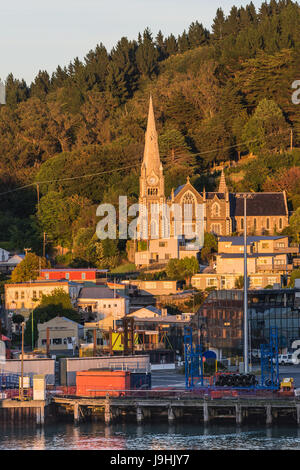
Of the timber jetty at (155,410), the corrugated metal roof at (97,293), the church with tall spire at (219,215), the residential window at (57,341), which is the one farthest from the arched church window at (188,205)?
the timber jetty at (155,410)

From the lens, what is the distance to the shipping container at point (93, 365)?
→ 216 feet

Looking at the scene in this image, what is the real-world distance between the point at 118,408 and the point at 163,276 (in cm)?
4605

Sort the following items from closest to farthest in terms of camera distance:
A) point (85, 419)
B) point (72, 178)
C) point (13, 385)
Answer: point (85, 419) → point (13, 385) → point (72, 178)

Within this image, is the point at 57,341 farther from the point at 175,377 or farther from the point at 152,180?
the point at 152,180

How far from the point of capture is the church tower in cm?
11606

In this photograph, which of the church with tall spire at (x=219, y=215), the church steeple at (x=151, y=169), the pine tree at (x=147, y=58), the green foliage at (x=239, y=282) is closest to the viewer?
the green foliage at (x=239, y=282)

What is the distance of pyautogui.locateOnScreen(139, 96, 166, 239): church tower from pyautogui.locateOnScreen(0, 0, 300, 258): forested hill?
2364 mm

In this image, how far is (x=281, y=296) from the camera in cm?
8362

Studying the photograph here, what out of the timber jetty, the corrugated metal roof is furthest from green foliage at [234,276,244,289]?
the timber jetty

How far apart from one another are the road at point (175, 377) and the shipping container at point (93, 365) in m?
1.60

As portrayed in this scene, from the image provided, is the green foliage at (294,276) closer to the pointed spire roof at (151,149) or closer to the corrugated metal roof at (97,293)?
the corrugated metal roof at (97,293)

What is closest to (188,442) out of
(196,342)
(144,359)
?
(144,359)

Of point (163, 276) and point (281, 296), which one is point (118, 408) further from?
point (163, 276)

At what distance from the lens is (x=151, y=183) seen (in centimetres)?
12056
